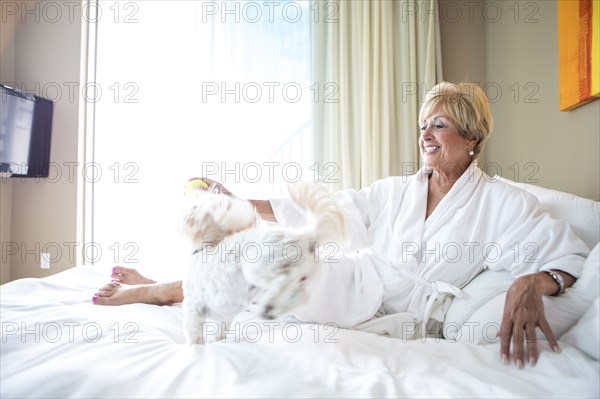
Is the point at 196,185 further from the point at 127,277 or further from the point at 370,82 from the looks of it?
the point at 370,82

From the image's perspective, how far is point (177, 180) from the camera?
2.51 meters

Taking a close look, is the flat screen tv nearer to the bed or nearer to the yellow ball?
the bed

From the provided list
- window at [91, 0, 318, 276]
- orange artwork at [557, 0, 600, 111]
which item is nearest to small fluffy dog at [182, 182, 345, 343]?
orange artwork at [557, 0, 600, 111]

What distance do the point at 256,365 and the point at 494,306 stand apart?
2.05 ft

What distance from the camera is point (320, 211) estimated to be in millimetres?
736

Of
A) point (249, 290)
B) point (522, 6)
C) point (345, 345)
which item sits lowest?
point (345, 345)

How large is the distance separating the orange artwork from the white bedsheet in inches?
39.3

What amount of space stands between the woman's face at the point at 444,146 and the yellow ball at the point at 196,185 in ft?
2.58

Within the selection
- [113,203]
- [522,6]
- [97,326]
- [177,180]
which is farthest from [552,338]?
[113,203]

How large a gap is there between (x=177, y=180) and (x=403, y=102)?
1.70 metres

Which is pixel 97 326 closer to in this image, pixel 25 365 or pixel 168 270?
pixel 25 365

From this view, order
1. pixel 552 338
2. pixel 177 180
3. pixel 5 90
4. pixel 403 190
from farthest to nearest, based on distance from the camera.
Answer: pixel 177 180 → pixel 5 90 → pixel 403 190 → pixel 552 338

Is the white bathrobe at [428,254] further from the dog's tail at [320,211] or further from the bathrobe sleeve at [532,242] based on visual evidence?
the dog's tail at [320,211]

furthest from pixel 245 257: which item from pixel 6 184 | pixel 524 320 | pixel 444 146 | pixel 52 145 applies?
pixel 6 184
